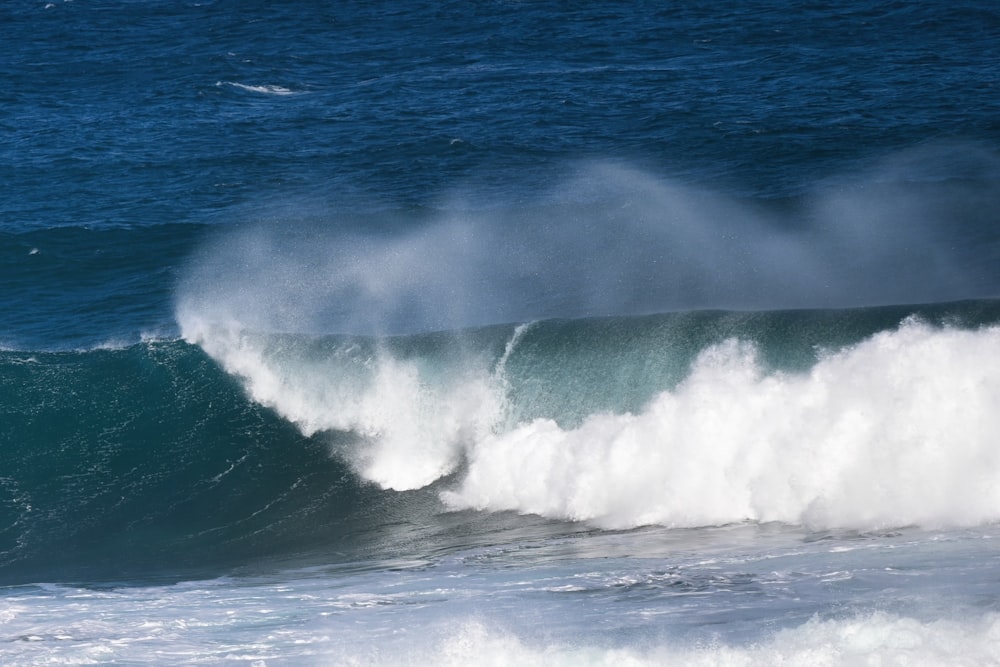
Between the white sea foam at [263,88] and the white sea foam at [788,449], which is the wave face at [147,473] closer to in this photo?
the white sea foam at [788,449]

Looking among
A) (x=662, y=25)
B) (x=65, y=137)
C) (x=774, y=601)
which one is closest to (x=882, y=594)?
(x=774, y=601)

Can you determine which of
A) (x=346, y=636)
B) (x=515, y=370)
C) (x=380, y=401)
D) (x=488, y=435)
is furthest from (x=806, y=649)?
(x=380, y=401)

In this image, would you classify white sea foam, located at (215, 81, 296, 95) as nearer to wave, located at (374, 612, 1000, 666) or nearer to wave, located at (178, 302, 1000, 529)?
wave, located at (178, 302, 1000, 529)

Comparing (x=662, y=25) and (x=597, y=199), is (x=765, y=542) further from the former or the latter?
(x=662, y=25)

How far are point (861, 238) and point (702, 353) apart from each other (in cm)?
817

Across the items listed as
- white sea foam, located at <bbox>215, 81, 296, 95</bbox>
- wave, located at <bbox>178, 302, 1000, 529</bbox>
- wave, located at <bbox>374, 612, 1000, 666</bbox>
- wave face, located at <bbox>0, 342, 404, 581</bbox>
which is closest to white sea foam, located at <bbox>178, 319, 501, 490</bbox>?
wave, located at <bbox>178, 302, 1000, 529</bbox>

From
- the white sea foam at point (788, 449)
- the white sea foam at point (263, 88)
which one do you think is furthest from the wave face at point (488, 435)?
the white sea foam at point (263, 88)

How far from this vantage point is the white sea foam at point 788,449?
18.5m

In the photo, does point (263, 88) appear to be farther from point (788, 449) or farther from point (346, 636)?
point (346, 636)

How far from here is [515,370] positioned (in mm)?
23000

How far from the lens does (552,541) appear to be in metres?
19.3

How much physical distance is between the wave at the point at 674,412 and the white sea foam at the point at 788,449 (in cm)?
3

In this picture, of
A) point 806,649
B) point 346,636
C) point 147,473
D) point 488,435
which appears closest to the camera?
point 806,649

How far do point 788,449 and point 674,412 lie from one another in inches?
81.2
